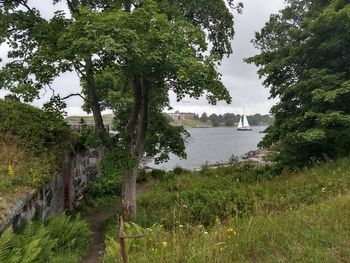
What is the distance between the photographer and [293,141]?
522 inches

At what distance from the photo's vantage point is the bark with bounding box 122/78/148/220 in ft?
38.9

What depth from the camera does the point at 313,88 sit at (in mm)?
13305

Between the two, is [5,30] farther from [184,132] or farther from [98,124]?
[184,132]

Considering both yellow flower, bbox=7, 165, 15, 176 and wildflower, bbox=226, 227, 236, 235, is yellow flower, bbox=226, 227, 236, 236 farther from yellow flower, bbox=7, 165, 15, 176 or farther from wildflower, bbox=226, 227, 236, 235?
yellow flower, bbox=7, 165, 15, 176

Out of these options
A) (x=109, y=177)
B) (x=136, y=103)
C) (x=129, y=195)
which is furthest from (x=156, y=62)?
(x=129, y=195)

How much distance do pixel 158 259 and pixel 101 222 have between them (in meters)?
7.63

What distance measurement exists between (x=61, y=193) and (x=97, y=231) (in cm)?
201

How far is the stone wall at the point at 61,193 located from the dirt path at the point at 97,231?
35.8 inches

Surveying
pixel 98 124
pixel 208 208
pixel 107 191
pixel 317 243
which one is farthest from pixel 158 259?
pixel 107 191

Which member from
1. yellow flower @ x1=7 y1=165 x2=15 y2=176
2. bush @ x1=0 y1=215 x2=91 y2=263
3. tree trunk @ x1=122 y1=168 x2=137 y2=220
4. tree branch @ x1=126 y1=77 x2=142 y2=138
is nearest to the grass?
bush @ x1=0 y1=215 x2=91 y2=263

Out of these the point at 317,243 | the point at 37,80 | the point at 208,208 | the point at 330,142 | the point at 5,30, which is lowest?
the point at 208,208

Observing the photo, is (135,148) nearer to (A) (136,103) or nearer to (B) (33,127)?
(A) (136,103)

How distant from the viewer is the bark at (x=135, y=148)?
11865 mm

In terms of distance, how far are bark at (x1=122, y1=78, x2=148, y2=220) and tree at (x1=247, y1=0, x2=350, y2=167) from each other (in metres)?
4.98
